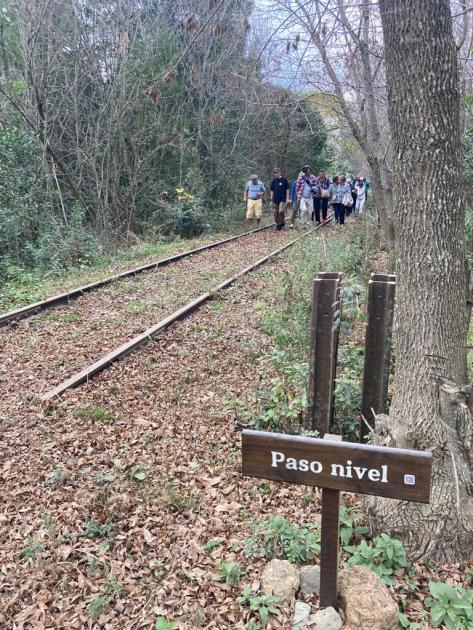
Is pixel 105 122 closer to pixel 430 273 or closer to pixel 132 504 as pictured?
pixel 132 504

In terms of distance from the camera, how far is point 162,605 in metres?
2.90

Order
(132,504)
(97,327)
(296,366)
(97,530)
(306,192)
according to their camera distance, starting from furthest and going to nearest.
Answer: (306,192) → (97,327) → (296,366) → (132,504) → (97,530)

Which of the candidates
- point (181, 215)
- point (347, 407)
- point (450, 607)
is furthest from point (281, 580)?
point (181, 215)

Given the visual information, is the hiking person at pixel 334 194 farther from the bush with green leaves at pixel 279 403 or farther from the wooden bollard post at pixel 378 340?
the wooden bollard post at pixel 378 340

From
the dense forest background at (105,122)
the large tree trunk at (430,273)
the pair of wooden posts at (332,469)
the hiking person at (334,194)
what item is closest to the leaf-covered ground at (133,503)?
the large tree trunk at (430,273)

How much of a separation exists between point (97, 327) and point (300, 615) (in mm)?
5517

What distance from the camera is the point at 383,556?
9.88 ft

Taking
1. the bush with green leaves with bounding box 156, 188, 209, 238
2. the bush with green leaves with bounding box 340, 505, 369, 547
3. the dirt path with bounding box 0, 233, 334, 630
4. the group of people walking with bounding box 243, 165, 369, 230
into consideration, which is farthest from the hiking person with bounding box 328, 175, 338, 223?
the bush with green leaves with bounding box 340, 505, 369, 547

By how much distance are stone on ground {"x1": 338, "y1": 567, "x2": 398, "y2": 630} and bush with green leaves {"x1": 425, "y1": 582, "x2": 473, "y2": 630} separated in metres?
0.23

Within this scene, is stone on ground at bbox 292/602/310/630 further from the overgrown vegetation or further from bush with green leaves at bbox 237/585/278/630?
the overgrown vegetation

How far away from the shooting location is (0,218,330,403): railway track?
228 inches

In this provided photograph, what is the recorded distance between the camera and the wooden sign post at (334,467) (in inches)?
89.3

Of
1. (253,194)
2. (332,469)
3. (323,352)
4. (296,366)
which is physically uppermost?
(253,194)

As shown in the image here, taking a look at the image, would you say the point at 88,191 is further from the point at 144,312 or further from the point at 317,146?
the point at 317,146
